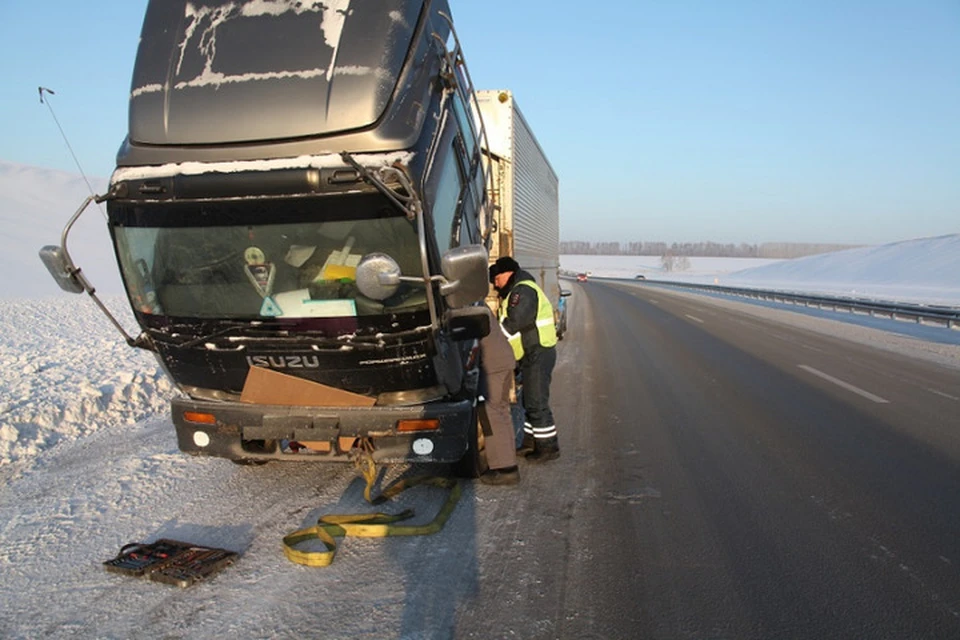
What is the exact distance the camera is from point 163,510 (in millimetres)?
4664

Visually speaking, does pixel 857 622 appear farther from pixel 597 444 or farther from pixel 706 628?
pixel 597 444

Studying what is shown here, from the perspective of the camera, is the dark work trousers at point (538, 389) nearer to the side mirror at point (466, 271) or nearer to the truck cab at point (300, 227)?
the truck cab at point (300, 227)

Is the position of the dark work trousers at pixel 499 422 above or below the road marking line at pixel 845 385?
above

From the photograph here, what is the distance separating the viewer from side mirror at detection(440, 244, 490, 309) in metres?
3.66

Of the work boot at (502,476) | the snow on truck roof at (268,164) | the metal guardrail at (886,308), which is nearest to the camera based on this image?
the snow on truck roof at (268,164)

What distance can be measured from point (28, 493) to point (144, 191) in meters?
2.69

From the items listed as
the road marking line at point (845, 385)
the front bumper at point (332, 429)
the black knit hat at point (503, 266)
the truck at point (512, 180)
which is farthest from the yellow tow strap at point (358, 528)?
the road marking line at point (845, 385)

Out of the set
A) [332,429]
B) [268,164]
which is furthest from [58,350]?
[268,164]

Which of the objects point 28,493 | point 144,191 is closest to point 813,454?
point 144,191

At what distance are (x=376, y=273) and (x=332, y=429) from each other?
1.18 meters

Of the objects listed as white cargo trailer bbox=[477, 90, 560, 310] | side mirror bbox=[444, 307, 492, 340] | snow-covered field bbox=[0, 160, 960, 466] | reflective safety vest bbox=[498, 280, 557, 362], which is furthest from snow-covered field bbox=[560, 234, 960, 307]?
side mirror bbox=[444, 307, 492, 340]

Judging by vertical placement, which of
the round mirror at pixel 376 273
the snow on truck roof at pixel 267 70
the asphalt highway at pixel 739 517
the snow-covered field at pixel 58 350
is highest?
the snow on truck roof at pixel 267 70

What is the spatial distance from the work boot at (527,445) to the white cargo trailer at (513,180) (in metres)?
2.25

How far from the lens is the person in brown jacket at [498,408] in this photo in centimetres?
531
